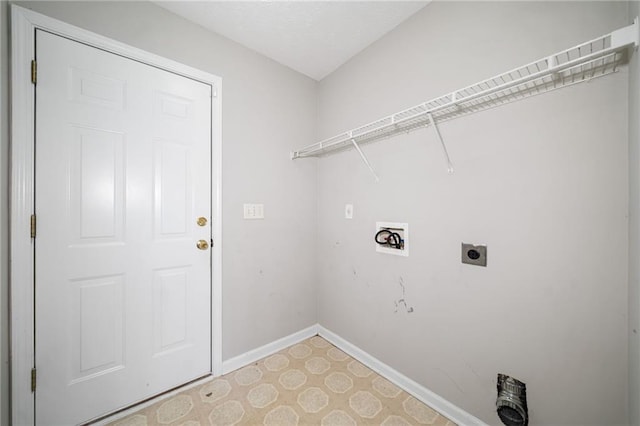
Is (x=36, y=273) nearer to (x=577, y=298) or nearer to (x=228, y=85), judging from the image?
(x=228, y=85)

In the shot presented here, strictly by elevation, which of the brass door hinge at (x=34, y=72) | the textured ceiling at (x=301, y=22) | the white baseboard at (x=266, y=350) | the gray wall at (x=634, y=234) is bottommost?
the white baseboard at (x=266, y=350)

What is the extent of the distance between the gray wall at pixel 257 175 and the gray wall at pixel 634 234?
187 cm

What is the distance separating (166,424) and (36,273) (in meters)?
1.06

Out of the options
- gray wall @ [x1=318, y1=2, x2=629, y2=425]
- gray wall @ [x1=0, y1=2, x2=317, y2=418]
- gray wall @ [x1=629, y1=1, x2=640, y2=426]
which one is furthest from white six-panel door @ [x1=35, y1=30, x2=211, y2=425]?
gray wall @ [x1=629, y1=1, x2=640, y2=426]

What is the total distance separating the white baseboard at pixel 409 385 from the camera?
1.35 meters

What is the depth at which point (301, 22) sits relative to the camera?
164cm

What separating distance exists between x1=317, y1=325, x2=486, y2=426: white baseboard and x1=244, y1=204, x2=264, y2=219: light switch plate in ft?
4.13

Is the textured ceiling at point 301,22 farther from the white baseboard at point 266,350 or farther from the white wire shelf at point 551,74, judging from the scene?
the white baseboard at point 266,350

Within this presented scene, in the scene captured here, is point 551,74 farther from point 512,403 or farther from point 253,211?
point 253,211

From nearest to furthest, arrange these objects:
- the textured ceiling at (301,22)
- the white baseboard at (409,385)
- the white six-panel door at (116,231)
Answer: the white six-panel door at (116,231), the white baseboard at (409,385), the textured ceiling at (301,22)

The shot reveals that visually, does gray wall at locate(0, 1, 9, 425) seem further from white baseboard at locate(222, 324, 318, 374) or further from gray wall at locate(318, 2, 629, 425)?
gray wall at locate(318, 2, 629, 425)

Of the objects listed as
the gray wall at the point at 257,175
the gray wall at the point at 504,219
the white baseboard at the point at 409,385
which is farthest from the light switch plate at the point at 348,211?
the white baseboard at the point at 409,385

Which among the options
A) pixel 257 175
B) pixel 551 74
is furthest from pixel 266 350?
pixel 551 74

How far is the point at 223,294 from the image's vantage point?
180 cm
